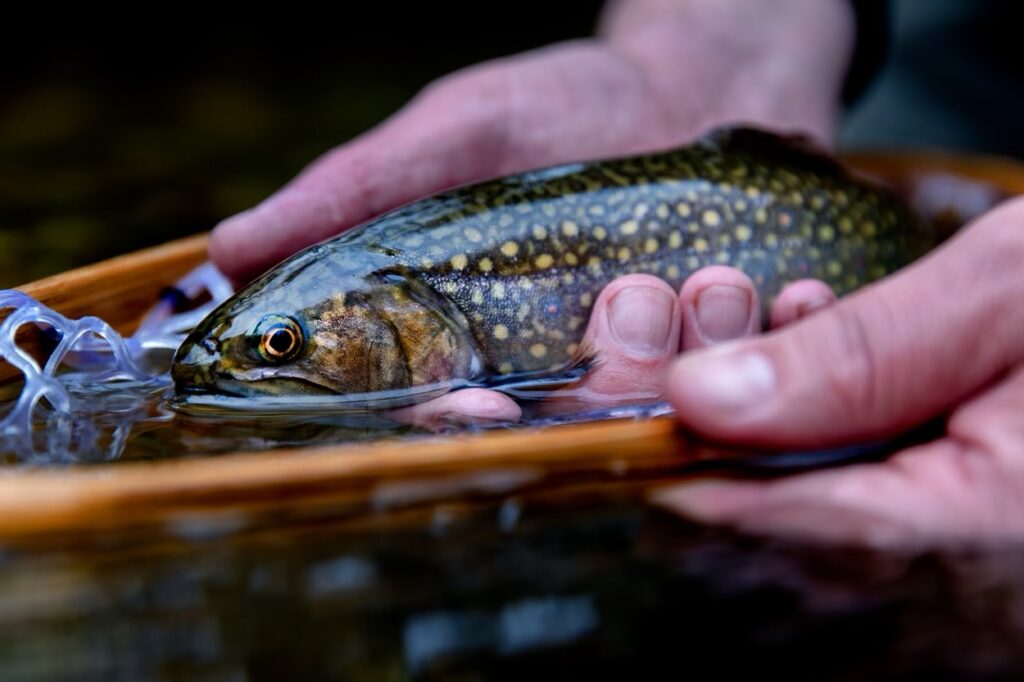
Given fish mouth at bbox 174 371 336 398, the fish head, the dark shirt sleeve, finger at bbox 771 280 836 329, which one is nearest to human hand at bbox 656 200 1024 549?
finger at bbox 771 280 836 329

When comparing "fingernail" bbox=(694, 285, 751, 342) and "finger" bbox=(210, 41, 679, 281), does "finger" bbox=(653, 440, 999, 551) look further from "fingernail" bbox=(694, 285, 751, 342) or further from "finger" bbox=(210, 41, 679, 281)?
"finger" bbox=(210, 41, 679, 281)

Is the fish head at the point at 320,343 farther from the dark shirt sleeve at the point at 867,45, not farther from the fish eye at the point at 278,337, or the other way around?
the dark shirt sleeve at the point at 867,45

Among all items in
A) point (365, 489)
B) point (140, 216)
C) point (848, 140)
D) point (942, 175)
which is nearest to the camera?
point (365, 489)

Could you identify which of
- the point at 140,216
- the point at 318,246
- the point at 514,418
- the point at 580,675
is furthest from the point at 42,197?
the point at 580,675

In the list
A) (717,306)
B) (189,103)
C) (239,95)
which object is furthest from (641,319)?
(239,95)

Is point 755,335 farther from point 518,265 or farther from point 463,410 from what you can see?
point 463,410

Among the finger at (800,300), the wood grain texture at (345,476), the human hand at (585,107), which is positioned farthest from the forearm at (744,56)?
the wood grain texture at (345,476)

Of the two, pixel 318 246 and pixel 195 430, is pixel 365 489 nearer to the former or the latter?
pixel 195 430
